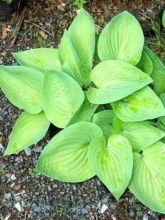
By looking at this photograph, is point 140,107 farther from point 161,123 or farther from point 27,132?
point 27,132

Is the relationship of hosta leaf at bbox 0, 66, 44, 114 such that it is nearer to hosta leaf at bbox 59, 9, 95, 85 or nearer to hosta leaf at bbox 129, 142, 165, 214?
hosta leaf at bbox 59, 9, 95, 85

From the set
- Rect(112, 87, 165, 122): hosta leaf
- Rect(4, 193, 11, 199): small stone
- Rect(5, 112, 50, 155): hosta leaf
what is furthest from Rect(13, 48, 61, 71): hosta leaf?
Rect(4, 193, 11, 199): small stone

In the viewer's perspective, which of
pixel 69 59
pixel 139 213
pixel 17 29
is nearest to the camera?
pixel 69 59

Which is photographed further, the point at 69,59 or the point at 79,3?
the point at 79,3

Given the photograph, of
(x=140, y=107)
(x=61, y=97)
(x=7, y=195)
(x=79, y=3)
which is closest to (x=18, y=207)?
(x=7, y=195)

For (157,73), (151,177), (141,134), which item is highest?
(157,73)

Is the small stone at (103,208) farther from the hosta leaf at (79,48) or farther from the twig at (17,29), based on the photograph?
the twig at (17,29)
